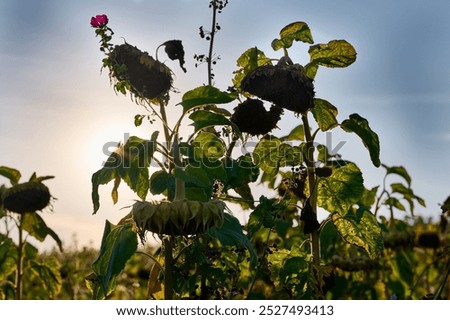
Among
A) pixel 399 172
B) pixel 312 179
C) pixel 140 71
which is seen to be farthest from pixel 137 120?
pixel 399 172

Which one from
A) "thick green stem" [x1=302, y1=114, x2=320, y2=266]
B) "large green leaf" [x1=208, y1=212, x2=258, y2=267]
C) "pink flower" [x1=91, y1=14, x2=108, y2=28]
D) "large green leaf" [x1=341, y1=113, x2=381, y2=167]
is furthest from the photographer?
"thick green stem" [x1=302, y1=114, x2=320, y2=266]

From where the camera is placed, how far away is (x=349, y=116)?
300 centimetres

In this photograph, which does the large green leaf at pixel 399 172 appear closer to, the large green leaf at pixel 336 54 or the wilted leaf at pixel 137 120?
the large green leaf at pixel 336 54

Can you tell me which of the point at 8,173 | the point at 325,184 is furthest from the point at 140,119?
the point at 8,173

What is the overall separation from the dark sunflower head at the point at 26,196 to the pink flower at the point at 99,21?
1554 millimetres

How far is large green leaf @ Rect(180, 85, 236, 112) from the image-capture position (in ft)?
8.01

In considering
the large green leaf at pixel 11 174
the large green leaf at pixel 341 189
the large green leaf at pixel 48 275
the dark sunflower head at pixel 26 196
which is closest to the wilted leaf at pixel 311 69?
the large green leaf at pixel 341 189

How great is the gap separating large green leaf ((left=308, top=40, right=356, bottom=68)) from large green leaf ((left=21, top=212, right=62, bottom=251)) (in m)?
1.93

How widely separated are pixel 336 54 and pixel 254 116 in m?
0.42

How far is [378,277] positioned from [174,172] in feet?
9.93

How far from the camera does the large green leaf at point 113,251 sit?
2371 millimetres

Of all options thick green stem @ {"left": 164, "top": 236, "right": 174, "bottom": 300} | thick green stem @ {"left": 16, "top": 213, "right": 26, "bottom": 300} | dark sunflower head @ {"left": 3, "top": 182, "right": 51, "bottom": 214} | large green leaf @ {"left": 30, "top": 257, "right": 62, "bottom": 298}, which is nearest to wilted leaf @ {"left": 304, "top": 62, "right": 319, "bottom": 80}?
thick green stem @ {"left": 164, "top": 236, "right": 174, "bottom": 300}

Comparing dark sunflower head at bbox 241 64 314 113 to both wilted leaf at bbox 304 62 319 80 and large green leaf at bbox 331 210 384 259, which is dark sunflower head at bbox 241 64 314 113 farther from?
large green leaf at bbox 331 210 384 259

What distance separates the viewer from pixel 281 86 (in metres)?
2.79
